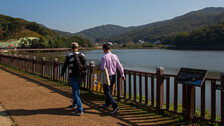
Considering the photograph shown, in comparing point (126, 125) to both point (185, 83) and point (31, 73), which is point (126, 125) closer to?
point (185, 83)

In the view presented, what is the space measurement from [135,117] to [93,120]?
106 centimetres

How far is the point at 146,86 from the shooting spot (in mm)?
5980

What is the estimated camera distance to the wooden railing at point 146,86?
466cm

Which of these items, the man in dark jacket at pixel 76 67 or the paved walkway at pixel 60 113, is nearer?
the paved walkway at pixel 60 113

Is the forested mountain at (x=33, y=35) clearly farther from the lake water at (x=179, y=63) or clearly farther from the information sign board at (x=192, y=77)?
the information sign board at (x=192, y=77)

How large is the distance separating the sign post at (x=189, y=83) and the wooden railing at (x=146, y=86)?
0.09 ft

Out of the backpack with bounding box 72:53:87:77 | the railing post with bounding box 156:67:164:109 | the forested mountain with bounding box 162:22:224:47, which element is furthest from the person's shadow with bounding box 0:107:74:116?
the forested mountain with bounding box 162:22:224:47

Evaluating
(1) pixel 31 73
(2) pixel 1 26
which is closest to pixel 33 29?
(2) pixel 1 26

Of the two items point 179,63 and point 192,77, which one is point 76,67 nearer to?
point 192,77

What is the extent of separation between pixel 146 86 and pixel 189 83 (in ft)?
5.00

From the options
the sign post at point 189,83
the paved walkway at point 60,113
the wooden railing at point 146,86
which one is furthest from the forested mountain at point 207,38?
Answer: the sign post at point 189,83

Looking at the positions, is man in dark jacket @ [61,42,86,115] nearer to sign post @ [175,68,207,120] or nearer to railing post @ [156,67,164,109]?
railing post @ [156,67,164,109]

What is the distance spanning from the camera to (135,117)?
5.30 meters

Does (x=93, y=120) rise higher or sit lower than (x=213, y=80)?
lower
